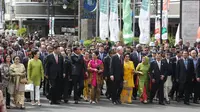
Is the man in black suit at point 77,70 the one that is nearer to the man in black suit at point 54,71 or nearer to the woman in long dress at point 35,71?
the man in black suit at point 54,71

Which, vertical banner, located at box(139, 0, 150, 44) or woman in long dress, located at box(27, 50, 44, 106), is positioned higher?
vertical banner, located at box(139, 0, 150, 44)

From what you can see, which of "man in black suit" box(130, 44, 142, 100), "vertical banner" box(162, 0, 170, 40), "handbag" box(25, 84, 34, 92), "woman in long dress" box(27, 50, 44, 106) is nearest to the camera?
"handbag" box(25, 84, 34, 92)

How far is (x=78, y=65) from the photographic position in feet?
54.9

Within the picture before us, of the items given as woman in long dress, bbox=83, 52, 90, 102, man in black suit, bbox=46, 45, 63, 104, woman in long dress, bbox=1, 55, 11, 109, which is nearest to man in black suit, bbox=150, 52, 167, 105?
woman in long dress, bbox=83, 52, 90, 102

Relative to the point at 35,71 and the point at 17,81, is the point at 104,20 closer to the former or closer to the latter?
the point at 35,71

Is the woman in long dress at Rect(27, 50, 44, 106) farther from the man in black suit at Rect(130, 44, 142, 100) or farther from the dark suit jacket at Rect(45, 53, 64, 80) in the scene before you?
the man in black suit at Rect(130, 44, 142, 100)

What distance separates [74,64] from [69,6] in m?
51.9

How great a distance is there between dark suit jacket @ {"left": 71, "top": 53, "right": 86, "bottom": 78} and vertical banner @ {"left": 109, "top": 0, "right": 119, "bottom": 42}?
35.4 ft

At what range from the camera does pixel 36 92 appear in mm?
15711

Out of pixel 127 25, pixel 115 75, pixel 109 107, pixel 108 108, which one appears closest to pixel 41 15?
pixel 127 25

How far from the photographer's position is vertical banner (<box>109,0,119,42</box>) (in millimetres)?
27811

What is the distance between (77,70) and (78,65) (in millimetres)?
169

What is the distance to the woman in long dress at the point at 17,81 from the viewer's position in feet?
49.1

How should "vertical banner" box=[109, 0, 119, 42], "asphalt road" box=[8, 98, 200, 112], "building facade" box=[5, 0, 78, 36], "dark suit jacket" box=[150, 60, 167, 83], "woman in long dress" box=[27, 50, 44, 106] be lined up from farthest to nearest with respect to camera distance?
"building facade" box=[5, 0, 78, 36], "vertical banner" box=[109, 0, 119, 42], "dark suit jacket" box=[150, 60, 167, 83], "woman in long dress" box=[27, 50, 44, 106], "asphalt road" box=[8, 98, 200, 112]
